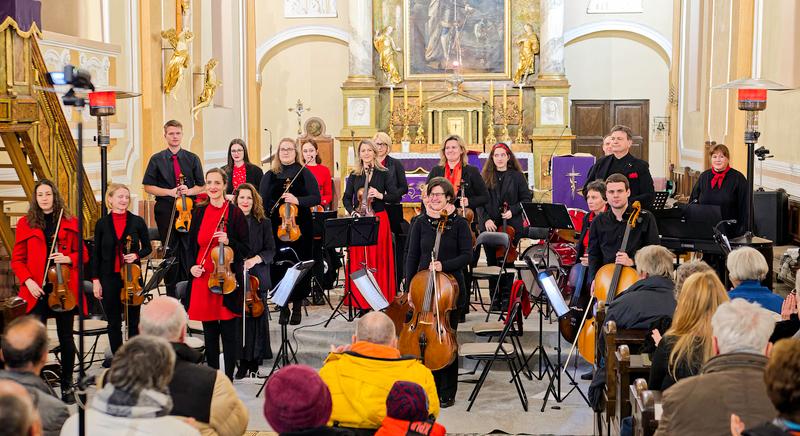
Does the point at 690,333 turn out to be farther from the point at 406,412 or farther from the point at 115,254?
the point at 115,254

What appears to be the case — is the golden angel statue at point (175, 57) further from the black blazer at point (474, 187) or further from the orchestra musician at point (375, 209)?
the black blazer at point (474, 187)

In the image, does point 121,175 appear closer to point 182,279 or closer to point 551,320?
point 182,279

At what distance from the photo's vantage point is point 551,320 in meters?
9.66

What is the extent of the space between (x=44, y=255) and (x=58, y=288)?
267 mm

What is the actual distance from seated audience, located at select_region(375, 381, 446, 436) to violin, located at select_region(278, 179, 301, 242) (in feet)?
16.6

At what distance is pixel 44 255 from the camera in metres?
7.55

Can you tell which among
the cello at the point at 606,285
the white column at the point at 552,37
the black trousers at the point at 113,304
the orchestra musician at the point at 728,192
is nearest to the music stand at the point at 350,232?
the black trousers at the point at 113,304

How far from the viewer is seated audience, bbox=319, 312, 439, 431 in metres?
4.73

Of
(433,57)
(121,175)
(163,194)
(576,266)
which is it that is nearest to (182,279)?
(163,194)

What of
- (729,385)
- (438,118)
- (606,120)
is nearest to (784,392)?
(729,385)

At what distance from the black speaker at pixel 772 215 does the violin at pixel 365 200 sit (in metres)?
5.14

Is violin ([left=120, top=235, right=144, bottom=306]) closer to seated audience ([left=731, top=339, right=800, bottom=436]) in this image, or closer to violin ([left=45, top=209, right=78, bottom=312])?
violin ([left=45, top=209, right=78, bottom=312])

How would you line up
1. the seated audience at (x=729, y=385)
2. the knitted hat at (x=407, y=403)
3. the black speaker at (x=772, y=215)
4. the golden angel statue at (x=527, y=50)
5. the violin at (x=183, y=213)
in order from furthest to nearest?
the golden angel statue at (x=527, y=50), the black speaker at (x=772, y=215), the violin at (x=183, y=213), the knitted hat at (x=407, y=403), the seated audience at (x=729, y=385)

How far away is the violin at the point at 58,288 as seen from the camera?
24.7ft
